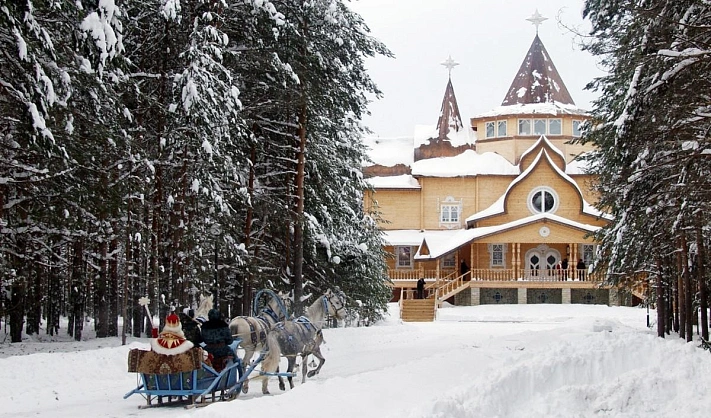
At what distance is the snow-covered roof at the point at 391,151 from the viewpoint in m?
61.7

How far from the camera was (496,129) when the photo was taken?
59688mm

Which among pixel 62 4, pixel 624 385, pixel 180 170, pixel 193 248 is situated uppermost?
pixel 62 4

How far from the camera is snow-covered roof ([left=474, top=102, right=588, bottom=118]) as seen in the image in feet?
191

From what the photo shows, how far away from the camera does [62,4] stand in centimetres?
1366

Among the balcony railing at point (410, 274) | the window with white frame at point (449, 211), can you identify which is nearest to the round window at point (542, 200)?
the window with white frame at point (449, 211)

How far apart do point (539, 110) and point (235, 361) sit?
160ft

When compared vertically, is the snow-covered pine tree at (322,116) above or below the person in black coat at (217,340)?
above

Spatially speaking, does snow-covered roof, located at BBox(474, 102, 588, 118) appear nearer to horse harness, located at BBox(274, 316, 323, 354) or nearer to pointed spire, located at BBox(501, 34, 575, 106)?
pointed spire, located at BBox(501, 34, 575, 106)

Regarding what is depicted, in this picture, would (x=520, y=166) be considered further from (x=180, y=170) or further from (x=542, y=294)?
(x=180, y=170)

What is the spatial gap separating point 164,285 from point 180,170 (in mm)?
3726

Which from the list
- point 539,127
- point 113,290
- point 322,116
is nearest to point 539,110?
point 539,127

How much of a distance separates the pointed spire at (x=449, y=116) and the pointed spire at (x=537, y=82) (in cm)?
357

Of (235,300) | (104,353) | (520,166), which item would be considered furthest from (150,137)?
(520,166)

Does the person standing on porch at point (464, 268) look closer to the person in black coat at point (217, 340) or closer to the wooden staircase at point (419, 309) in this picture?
the wooden staircase at point (419, 309)
